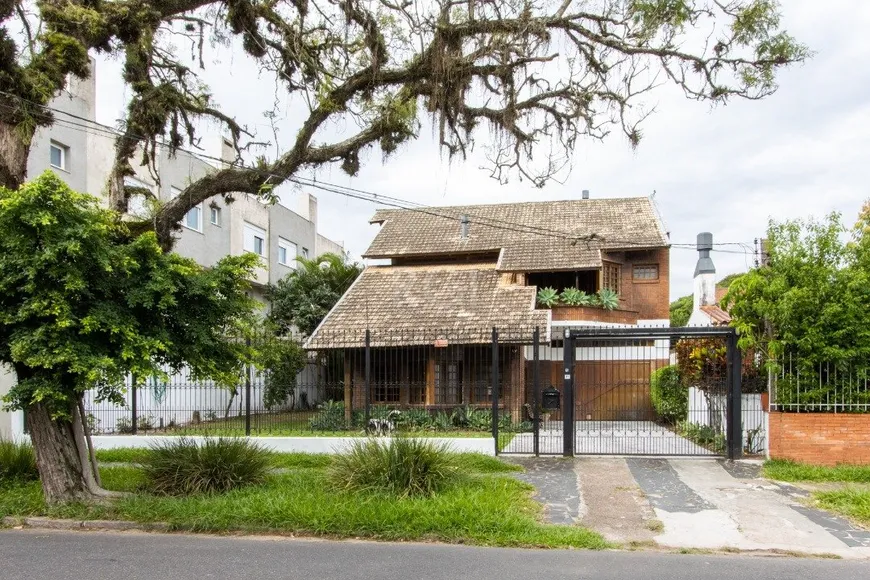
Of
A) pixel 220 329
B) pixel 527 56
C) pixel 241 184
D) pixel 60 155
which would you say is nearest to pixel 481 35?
pixel 527 56

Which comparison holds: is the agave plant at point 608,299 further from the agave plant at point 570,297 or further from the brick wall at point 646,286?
the brick wall at point 646,286

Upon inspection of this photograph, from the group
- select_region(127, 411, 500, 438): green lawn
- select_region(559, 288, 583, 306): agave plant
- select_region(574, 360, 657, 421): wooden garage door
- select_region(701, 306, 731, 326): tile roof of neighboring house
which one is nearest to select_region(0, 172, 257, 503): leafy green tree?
select_region(127, 411, 500, 438): green lawn

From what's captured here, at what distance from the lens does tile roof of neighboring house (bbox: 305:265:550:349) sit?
17625 mm

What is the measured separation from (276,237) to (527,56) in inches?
788

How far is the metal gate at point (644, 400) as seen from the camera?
11.5 m

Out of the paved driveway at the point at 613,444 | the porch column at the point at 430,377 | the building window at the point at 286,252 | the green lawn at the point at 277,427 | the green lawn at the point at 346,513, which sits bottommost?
the paved driveway at the point at 613,444

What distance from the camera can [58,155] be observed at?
669 inches

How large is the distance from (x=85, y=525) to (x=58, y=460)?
1.01 metres

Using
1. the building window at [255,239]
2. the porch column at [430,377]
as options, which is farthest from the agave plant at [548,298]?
the building window at [255,239]

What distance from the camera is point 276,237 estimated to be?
27953 mm

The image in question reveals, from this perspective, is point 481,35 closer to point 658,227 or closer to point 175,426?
point 175,426

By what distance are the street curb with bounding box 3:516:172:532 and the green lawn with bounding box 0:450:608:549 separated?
0.09 metres

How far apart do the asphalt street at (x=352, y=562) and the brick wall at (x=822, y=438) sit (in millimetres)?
4600

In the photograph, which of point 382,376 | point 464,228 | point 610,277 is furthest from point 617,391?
point 464,228
